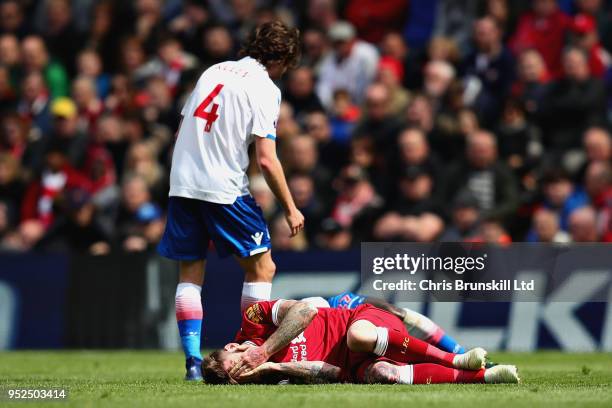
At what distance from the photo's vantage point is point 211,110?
9516 millimetres

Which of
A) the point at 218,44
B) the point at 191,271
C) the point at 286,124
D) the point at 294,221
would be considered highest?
the point at 218,44

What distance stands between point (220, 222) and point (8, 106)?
34.5ft

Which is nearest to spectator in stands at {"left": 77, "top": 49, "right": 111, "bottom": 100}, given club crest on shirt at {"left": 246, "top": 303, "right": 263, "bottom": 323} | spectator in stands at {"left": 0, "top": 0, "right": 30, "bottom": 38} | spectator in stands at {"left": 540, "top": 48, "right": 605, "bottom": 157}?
spectator in stands at {"left": 0, "top": 0, "right": 30, "bottom": 38}

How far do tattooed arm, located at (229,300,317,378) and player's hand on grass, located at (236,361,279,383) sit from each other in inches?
1.1

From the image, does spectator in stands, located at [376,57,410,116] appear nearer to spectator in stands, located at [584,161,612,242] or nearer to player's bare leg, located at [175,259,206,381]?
spectator in stands, located at [584,161,612,242]

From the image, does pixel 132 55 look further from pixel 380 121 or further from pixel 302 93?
pixel 380 121

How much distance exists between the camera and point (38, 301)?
1509 centimetres

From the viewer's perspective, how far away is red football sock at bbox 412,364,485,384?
8.95 meters

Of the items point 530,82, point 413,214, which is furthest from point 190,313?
point 530,82

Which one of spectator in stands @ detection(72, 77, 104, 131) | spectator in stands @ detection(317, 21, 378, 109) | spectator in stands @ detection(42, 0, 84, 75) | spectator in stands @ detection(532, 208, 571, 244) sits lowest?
spectator in stands @ detection(532, 208, 571, 244)

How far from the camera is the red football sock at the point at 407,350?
893 centimetres

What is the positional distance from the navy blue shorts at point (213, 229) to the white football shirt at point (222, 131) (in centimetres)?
10

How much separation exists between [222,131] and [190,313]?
4.42 feet

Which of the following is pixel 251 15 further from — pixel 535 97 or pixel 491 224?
pixel 491 224
